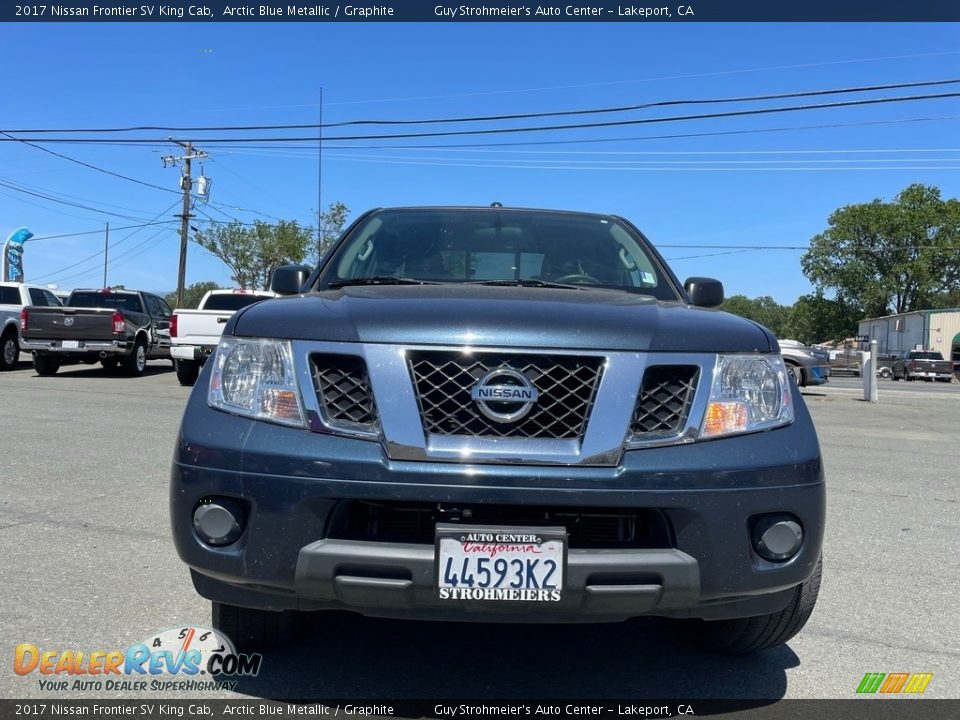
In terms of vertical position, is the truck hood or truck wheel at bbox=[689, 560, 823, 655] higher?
the truck hood

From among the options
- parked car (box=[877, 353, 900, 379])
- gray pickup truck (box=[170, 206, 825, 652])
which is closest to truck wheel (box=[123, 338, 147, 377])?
gray pickup truck (box=[170, 206, 825, 652])

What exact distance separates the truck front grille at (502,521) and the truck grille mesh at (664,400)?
24 centimetres

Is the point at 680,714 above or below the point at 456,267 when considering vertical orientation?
below

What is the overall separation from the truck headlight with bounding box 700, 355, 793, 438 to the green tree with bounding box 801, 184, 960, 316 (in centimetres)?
7768

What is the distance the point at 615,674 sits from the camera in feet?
9.82

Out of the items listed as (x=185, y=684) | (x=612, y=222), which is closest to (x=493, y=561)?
(x=185, y=684)

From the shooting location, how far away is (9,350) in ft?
60.5

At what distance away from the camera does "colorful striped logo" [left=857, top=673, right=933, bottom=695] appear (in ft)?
9.52

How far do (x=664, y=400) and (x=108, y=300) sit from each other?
19.0 meters

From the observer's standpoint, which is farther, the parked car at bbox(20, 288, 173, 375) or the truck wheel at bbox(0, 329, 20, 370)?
the truck wheel at bbox(0, 329, 20, 370)

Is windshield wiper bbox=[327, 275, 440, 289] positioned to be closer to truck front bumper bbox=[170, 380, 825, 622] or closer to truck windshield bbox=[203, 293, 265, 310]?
truck front bumper bbox=[170, 380, 825, 622]

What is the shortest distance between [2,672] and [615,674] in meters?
2.09

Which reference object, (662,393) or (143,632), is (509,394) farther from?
(143,632)

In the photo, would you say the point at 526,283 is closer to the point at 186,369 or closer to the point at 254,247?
the point at 186,369
